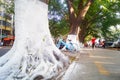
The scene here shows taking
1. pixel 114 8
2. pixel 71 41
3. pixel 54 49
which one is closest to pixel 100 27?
pixel 114 8

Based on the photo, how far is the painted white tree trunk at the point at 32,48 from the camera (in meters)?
10.4

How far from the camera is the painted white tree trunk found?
1044cm

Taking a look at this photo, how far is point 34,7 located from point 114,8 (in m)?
30.2

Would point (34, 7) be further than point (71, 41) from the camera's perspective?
No

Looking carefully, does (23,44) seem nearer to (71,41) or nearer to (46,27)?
(46,27)

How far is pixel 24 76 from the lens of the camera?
9688 mm

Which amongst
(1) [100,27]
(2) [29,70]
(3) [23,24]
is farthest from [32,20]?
(1) [100,27]

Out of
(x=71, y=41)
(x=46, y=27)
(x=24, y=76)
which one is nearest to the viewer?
(x=24, y=76)

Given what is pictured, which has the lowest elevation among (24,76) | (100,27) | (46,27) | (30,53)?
(24,76)

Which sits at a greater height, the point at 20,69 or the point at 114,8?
the point at 114,8

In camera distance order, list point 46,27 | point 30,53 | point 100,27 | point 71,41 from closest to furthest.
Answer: point 30,53 < point 46,27 < point 71,41 < point 100,27

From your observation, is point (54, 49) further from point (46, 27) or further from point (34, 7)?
point (34, 7)

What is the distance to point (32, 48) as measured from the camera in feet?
36.9

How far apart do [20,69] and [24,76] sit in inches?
22.2
